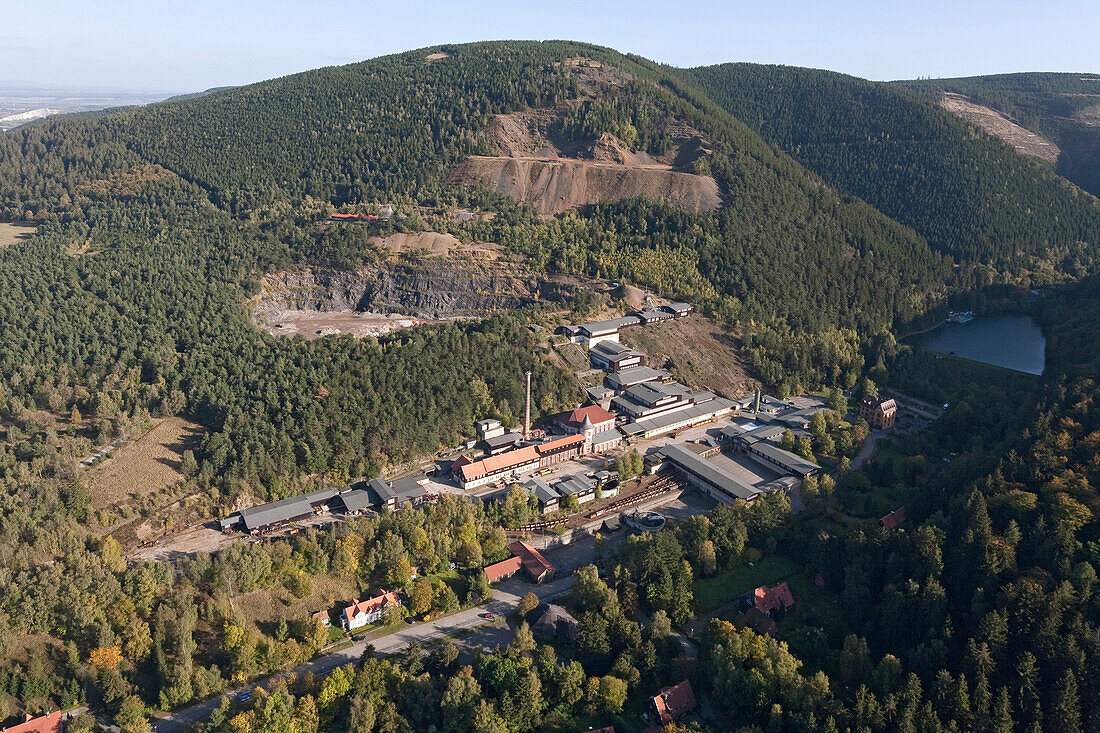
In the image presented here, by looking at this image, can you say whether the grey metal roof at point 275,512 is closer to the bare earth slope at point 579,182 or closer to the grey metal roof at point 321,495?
the grey metal roof at point 321,495

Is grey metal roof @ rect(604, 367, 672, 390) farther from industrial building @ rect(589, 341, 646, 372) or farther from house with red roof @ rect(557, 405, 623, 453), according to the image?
house with red roof @ rect(557, 405, 623, 453)

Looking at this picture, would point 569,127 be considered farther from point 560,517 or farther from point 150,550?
point 150,550

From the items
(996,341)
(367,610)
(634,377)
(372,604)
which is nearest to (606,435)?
(634,377)

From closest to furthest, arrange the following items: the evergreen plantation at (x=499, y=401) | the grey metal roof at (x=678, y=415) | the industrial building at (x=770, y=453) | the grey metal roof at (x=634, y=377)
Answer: the evergreen plantation at (x=499, y=401), the industrial building at (x=770, y=453), the grey metal roof at (x=678, y=415), the grey metal roof at (x=634, y=377)

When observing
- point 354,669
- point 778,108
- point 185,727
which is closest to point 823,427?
point 354,669

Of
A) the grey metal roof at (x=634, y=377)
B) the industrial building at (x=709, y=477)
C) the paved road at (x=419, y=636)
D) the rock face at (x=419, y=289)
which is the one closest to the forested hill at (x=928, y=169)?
the grey metal roof at (x=634, y=377)

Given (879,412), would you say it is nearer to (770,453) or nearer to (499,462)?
(770,453)
